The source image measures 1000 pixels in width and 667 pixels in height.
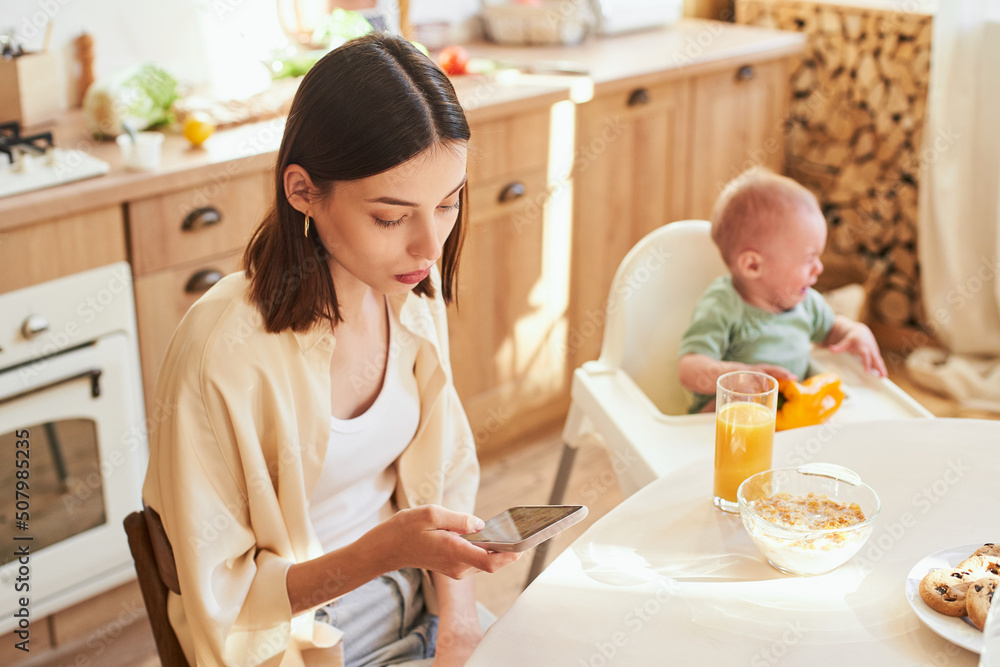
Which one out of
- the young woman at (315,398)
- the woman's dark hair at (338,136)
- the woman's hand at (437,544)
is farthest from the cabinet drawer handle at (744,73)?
the woman's hand at (437,544)

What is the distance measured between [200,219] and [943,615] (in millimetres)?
1440

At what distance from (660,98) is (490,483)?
1.12 m

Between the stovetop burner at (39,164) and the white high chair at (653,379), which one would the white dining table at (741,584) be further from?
the stovetop burner at (39,164)

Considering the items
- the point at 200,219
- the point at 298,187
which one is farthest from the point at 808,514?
the point at 200,219

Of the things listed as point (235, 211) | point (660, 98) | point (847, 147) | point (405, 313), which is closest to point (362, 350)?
point (405, 313)

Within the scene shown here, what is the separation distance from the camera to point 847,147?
3.22 metres

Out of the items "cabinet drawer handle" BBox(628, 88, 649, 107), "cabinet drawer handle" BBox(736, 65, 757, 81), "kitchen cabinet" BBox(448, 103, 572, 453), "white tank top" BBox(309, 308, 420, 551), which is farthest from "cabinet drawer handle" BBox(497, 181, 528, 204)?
"white tank top" BBox(309, 308, 420, 551)

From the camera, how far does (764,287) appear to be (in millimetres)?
1655

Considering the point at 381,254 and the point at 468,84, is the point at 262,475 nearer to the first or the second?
the point at 381,254

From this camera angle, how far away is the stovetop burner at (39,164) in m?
1.71

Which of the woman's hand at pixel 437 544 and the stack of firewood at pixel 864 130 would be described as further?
the stack of firewood at pixel 864 130

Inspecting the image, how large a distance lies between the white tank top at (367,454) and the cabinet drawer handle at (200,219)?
30.2 inches

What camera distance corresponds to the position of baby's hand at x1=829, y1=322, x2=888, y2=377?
1.57 metres

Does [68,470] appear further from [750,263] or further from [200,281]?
[750,263]
